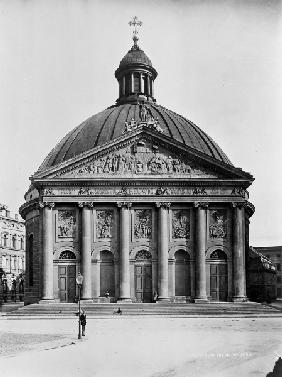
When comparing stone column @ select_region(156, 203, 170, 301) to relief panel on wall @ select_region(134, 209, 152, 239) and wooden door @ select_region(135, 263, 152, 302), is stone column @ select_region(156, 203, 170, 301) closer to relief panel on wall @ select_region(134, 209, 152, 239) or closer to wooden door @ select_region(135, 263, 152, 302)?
relief panel on wall @ select_region(134, 209, 152, 239)

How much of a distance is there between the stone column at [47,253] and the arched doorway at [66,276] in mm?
849

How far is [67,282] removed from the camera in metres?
46.0

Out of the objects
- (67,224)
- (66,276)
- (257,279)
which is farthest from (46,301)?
(257,279)

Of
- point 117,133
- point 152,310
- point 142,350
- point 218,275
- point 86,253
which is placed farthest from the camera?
point 117,133

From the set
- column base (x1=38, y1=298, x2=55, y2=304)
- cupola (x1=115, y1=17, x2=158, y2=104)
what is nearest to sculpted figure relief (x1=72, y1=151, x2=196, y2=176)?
column base (x1=38, y1=298, x2=55, y2=304)

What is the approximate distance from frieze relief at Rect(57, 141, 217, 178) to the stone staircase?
31.6 ft

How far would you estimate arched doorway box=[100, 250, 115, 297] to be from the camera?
46.1 metres

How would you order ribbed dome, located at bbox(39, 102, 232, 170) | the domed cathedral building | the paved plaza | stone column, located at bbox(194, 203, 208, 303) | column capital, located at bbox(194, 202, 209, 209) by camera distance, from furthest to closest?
1. ribbed dome, located at bbox(39, 102, 232, 170)
2. column capital, located at bbox(194, 202, 209, 209)
3. the domed cathedral building
4. stone column, located at bbox(194, 203, 208, 303)
5. the paved plaza

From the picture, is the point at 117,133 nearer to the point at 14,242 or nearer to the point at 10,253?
the point at 10,253

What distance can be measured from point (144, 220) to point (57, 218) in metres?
6.55

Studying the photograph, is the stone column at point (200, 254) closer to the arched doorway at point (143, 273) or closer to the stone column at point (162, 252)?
the stone column at point (162, 252)

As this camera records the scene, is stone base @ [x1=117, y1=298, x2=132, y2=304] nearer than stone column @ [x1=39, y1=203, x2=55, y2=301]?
Yes

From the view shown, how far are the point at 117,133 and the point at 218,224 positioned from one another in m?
13.5

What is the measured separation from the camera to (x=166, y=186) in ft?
150
